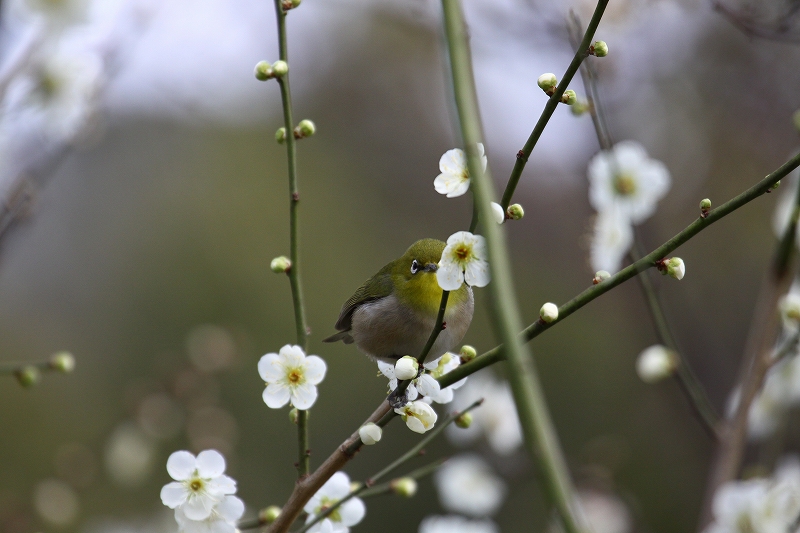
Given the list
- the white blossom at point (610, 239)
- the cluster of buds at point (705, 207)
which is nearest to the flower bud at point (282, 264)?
the cluster of buds at point (705, 207)

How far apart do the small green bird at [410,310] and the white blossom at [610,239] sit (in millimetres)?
503

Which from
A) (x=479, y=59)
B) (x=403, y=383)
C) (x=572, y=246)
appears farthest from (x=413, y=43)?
(x=403, y=383)

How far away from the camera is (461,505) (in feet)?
10.2

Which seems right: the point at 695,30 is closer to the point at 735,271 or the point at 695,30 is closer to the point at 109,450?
the point at 735,271

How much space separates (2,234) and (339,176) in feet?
24.9

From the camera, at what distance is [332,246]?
8758mm

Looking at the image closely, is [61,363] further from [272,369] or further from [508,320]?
[508,320]

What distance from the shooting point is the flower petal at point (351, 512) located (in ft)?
4.99

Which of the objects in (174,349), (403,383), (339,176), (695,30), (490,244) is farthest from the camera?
(339,176)

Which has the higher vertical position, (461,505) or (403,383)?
(461,505)

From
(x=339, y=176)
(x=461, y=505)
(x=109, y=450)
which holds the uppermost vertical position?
(x=339, y=176)

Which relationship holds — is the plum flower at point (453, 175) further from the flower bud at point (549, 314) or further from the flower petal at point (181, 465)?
the flower petal at point (181, 465)

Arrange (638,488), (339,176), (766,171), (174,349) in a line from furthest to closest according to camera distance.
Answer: (339,176)
(174,349)
(638,488)
(766,171)

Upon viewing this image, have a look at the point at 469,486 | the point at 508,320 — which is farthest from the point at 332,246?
the point at 508,320
